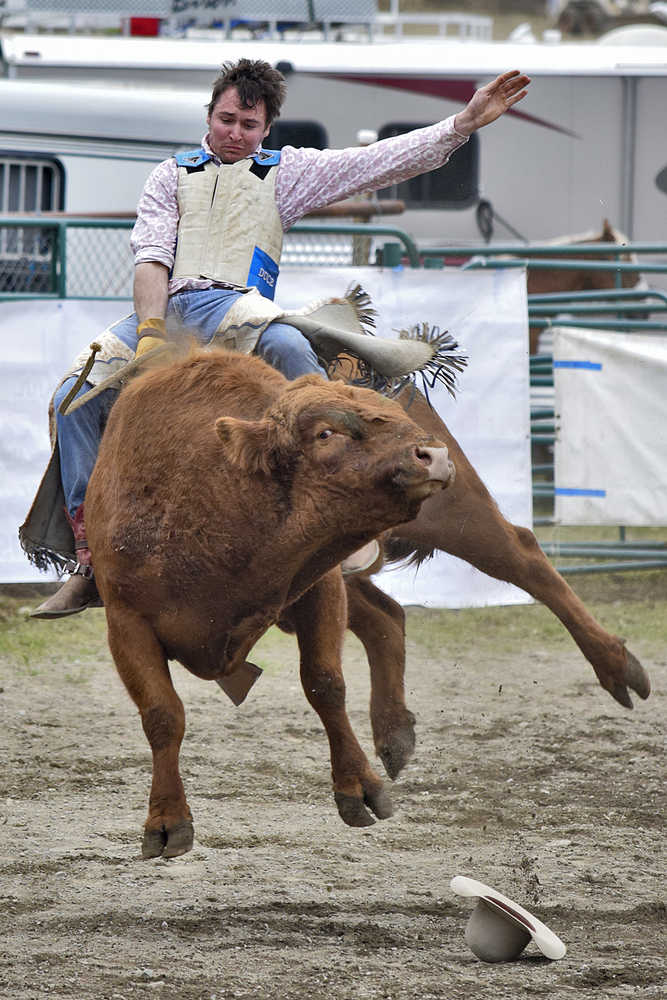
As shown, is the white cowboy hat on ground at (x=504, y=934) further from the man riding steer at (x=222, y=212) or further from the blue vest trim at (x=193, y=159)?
the blue vest trim at (x=193, y=159)

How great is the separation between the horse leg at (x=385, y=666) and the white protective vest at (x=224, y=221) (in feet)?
3.98

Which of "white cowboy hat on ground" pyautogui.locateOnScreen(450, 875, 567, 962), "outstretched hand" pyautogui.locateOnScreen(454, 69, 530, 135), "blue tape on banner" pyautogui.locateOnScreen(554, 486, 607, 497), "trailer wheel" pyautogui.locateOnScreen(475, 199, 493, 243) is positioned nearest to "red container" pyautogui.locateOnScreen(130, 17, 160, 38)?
"trailer wheel" pyautogui.locateOnScreen(475, 199, 493, 243)

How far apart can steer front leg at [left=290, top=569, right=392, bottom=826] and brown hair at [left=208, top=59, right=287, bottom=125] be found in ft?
4.64

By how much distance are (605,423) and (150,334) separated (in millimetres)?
4442

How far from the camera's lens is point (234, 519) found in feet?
10.3

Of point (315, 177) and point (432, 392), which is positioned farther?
point (432, 392)

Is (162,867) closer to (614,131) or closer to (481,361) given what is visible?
(481,361)

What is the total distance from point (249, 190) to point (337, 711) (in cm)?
151

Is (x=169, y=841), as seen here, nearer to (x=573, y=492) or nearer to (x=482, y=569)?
(x=482, y=569)

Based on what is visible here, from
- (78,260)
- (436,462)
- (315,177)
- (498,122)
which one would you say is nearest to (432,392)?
(78,260)

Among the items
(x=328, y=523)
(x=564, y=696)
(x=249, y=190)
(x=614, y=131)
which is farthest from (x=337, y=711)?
(x=614, y=131)

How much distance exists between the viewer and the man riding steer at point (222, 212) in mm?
3869

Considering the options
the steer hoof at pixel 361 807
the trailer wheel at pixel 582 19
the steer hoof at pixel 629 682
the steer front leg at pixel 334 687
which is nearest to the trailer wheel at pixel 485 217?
the steer hoof at pixel 629 682

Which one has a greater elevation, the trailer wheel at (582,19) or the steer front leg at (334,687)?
the trailer wheel at (582,19)
